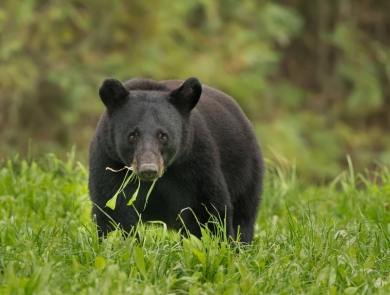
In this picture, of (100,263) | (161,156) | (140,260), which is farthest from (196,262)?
(161,156)

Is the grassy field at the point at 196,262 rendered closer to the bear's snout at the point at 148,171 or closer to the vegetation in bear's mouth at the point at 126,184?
the vegetation in bear's mouth at the point at 126,184

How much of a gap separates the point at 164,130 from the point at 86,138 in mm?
9596

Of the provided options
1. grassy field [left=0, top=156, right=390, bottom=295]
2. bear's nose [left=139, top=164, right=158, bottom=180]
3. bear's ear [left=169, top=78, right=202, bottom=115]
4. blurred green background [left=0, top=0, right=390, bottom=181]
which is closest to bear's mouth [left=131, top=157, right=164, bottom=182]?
bear's nose [left=139, top=164, right=158, bottom=180]

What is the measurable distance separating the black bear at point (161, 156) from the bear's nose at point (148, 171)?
0.08 m

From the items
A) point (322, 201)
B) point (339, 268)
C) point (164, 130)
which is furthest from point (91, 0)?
point (339, 268)

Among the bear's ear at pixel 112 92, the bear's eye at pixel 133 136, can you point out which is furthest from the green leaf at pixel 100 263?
the bear's ear at pixel 112 92

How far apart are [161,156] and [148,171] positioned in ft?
0.83

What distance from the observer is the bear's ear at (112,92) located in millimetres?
4840

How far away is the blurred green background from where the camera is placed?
13.9 meters

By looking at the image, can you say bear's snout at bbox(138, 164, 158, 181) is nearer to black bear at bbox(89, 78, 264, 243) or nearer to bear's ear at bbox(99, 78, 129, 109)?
black bear at bbox(89, 78, 264, 243)

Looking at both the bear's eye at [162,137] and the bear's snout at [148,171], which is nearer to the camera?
the bear's snout at [148,171]

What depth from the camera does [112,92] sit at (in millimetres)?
4891

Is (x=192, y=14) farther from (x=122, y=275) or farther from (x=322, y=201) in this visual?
(x=122, y=275)

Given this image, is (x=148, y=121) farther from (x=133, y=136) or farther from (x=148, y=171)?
(x=148, y=171)
